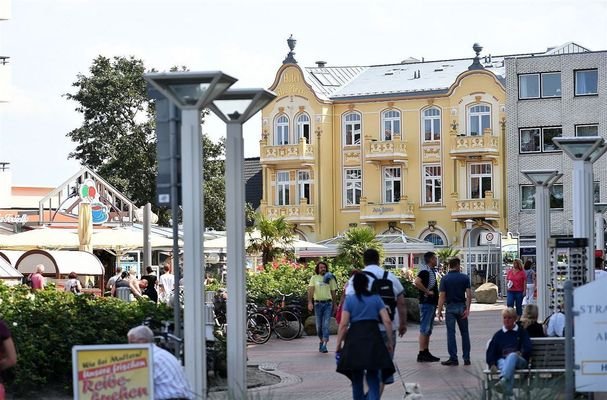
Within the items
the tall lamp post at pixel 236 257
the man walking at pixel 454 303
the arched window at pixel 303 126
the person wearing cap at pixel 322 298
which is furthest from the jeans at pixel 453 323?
Answer: the arched window at pixel 303 126

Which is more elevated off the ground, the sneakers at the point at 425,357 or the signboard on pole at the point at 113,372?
the signboard on pole at the point at 113,372

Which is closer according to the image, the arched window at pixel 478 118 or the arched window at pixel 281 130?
the arched window at pixel 478 118

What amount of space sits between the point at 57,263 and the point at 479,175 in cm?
4384

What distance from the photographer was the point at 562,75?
7200 centimetres

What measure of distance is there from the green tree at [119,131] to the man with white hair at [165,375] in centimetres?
6292

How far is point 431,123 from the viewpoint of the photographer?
77.6 meters

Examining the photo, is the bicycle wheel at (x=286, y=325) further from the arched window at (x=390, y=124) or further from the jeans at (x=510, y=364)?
the arched window at (x=390, y=124)

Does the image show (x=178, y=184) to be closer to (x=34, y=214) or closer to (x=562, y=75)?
(x=34, y=214)

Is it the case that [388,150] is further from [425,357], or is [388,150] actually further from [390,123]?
[425,357]

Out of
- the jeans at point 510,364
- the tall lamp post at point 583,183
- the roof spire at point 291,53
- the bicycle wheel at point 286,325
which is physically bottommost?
the bicycle wheel at point 286,325

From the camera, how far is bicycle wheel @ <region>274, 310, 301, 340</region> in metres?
31.5

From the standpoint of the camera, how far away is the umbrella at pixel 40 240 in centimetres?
3862

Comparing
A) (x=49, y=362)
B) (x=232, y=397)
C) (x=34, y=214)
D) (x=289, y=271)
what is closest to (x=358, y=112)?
(x=34, y=214)

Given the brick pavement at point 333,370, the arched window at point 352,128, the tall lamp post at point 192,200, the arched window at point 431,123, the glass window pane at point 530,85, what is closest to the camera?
the tall lamp post at point 192,200
